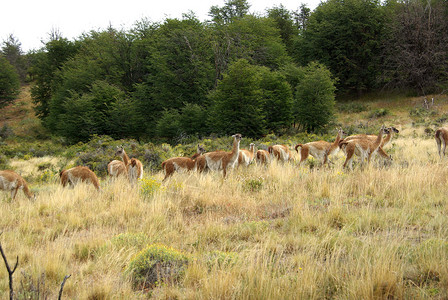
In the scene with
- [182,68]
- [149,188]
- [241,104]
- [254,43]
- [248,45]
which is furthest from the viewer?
[254,43]

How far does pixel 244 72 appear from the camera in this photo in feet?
104

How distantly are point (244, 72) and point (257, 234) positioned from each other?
2802 centimetres

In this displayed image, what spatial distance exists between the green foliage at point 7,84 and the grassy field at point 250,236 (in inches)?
2559

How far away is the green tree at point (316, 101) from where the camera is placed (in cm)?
3328

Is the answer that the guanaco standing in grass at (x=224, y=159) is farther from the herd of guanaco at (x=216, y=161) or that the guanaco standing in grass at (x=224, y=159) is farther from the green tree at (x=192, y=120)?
the green tree at (x=192, y=120)

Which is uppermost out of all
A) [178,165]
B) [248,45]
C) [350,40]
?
[350,40]

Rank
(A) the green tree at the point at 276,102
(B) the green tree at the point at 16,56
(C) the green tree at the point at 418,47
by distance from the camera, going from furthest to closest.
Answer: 1. (B) the green tree at the point at 16,56
2. (C) the green tree at the point at 418,47
3. (A) the green tree at the point at 276,102

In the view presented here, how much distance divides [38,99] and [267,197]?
215 feet

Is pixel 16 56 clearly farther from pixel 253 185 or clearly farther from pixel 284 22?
pixel 253 185

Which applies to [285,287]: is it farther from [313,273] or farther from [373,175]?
[373,175]

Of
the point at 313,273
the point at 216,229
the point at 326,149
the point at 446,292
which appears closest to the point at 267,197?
the point at 216,229

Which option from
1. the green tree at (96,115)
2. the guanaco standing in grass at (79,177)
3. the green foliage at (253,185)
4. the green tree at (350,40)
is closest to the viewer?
the green foliage at (253,185)

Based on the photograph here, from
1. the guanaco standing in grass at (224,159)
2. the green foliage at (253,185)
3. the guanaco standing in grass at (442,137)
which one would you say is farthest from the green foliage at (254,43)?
the green foliage at (253,185)

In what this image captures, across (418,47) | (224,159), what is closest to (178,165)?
(224,159)
